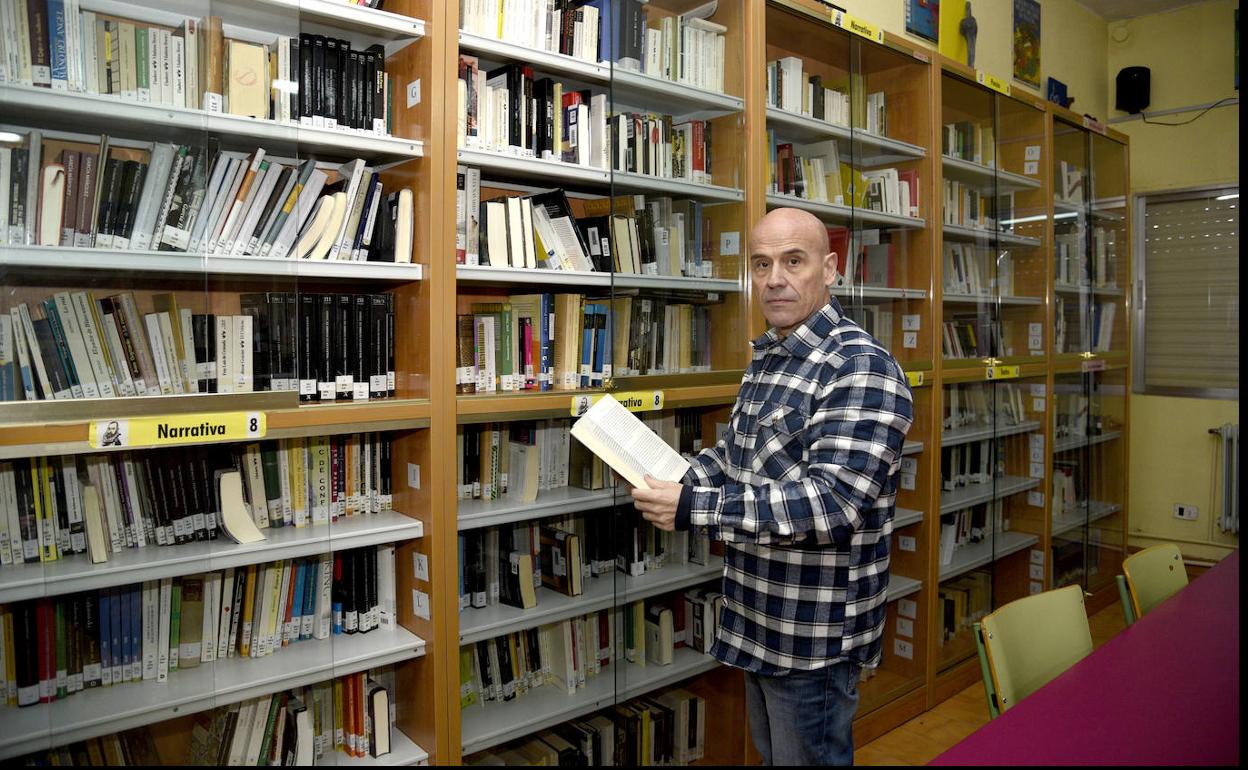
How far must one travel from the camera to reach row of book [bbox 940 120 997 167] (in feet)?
12.8

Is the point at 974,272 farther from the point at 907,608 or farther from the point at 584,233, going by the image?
the point at 584,233

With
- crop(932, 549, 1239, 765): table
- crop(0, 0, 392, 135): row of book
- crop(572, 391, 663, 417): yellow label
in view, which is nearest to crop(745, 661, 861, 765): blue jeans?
crop(932, 549, 1239, 765): table

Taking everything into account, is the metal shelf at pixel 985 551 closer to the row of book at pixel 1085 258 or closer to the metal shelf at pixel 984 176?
the row of book at pixel 1085 258

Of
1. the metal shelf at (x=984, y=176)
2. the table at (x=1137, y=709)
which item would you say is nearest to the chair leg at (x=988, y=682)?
the table at (x=1137, y=709)

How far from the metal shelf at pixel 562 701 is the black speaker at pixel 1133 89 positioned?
17.7 feet

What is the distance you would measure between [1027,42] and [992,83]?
4.40ft

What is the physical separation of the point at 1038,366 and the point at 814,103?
2.20m

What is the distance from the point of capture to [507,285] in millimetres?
2754

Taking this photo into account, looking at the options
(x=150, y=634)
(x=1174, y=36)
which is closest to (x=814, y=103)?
(x=150, y=634)

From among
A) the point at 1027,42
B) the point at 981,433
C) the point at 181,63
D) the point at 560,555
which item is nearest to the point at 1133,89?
the point at 1027,42

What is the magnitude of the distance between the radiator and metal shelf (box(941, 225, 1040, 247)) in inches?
90.4

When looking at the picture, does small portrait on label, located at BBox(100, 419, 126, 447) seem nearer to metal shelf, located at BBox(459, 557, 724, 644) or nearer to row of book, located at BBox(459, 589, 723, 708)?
metal shelf, located at BBox(459, 557, 724, 644)

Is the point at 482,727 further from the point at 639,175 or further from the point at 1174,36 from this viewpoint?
the point at 1174,36

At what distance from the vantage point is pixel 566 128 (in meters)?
2.59
